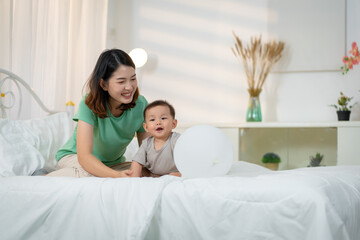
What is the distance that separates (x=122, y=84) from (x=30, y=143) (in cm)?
61

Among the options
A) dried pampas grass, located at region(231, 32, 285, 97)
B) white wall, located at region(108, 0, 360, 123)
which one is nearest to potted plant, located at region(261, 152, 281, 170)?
white wall, located at region(108, 0, 360, 123)

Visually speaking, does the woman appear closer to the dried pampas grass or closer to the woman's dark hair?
the woman's dark hair

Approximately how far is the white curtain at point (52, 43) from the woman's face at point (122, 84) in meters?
0.86

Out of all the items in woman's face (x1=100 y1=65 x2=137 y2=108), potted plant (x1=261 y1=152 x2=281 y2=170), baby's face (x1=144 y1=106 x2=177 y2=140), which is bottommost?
potted plant (x1=261 y1=152 x2=281 y2=170)

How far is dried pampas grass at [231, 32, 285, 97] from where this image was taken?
3.27 metres

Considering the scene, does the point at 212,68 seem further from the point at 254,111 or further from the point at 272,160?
the point at 272,160

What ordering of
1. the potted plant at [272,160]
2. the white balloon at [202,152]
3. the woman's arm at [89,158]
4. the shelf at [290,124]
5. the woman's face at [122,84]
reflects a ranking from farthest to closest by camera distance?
the potted plant at [272,160]
the shelf at [290,124]
the woman's face at [122,84]
the woman's arm at [89,158]
the white balloon at [202,152]

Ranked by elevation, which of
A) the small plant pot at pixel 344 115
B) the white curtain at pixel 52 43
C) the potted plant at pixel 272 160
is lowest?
the potted plant at pixel 272 160

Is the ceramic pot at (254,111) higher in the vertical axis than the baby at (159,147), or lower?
higher

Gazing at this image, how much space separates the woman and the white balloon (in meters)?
0.28

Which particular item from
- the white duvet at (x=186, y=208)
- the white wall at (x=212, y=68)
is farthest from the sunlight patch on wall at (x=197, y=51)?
the white duvet at (x=186, y=208)

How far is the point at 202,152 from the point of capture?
1.27 meters

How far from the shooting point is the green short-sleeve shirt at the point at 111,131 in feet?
5.66

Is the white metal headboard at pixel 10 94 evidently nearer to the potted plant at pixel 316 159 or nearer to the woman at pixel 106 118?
the woman at pixel 106 118
